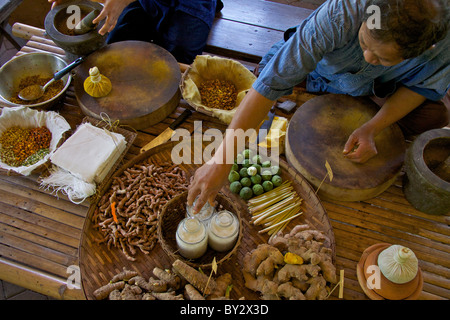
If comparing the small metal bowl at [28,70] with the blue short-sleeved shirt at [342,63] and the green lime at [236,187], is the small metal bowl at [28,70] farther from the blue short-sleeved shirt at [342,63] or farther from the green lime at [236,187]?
the blue short-sleeved shirt at [342,63]

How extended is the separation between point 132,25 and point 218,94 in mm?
1350

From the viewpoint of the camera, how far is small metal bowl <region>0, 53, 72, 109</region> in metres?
2.83

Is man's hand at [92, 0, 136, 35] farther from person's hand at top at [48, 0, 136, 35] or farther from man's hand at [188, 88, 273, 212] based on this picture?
man's hand at [188, 88, 273, 212]

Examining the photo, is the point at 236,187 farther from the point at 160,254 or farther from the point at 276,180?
the point at 160,254

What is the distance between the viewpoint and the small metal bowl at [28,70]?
111 inches

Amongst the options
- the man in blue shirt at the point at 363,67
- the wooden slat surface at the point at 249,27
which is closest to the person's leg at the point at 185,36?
the wooden slat surface at the point at 249,27

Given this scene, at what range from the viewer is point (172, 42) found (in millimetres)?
3438

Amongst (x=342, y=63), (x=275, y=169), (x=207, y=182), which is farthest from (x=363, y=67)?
(x=207, y=182)

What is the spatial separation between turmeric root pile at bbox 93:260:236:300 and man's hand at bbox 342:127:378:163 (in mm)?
1302

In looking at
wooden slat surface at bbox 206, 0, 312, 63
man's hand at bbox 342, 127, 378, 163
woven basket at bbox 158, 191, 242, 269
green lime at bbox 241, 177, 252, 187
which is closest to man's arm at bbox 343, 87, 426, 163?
man's hand at bbox 342, 127, 378, 163

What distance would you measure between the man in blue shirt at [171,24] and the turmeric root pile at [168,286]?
7.95 feet

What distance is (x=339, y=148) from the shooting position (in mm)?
2545

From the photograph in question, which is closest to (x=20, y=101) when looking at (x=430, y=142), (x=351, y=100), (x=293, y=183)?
(x=293, y=183)

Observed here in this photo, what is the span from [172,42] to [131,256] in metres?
2.33
